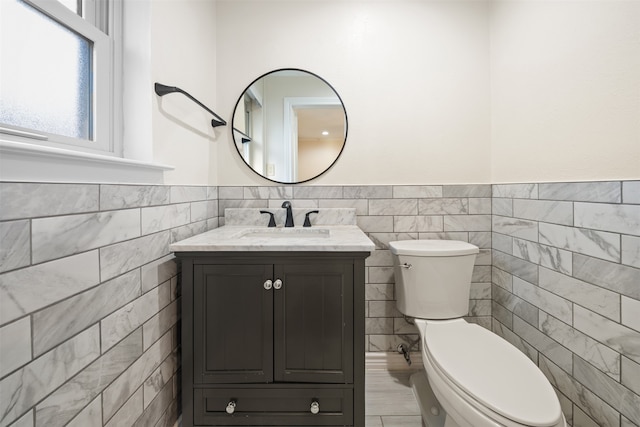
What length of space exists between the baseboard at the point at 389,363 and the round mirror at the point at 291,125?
1183 mm

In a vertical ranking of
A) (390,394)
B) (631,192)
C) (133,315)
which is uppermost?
(631,192)

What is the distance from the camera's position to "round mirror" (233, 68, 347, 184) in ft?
5.69

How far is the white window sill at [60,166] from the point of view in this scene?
0.59 m

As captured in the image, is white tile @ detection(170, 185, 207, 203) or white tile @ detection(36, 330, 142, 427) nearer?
white tile @ detection(36, 330, 142, 427)

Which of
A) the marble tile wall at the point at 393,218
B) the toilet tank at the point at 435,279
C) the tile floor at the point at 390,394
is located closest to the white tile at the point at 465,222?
the marble tile wall at the point at 393,218

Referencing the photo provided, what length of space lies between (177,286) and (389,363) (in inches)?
51.5

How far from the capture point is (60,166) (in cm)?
71

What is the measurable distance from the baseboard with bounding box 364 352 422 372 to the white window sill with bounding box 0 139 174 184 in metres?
1.58

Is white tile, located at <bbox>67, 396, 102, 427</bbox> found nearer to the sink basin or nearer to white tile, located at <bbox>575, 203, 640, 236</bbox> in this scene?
the sink basin

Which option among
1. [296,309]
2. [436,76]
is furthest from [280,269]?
[436,76]

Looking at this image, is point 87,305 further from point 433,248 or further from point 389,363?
point 389,363

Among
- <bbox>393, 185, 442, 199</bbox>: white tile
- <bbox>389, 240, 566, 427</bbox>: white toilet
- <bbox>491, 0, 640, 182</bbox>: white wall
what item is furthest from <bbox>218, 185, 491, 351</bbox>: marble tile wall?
<bbox>491, 0, 640, 182</bbox>: white wall

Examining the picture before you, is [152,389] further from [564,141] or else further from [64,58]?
[564,141]

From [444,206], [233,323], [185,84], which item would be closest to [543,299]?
[444,206]
